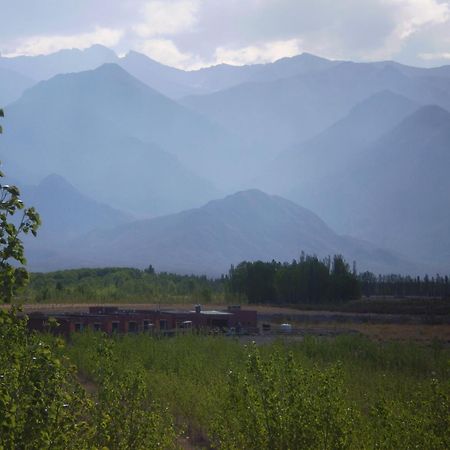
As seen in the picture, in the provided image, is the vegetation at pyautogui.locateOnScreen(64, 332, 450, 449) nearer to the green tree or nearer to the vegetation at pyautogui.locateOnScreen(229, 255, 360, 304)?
the green tree

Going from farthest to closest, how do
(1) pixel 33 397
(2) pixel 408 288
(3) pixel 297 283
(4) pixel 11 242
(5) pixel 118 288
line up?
(2) pixel 408 288 < (5) pixel 118 288 < (3) pixel 297 283 < (1) pixel 33 397 < (4) pixel 11 242

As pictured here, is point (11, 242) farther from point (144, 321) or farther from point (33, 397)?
point (144, 321)

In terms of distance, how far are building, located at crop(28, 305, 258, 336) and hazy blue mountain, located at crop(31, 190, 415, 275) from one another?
114 meters

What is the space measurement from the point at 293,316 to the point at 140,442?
4207cm

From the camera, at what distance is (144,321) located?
34.8 m

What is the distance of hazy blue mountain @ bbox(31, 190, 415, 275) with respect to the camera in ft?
534

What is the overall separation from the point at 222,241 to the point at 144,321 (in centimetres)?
13438

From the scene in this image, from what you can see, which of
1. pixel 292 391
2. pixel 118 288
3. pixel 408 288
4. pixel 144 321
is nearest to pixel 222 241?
pixel 408 288

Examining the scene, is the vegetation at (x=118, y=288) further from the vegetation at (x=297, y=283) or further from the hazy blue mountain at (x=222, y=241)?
the hazy blue mountain at (x=222, y=241)

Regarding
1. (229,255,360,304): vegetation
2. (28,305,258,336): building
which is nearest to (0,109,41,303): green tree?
(28,305,258,336): building

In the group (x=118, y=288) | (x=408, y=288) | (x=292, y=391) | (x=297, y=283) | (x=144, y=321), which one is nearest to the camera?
(x=292, y=391)

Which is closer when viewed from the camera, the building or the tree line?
the building

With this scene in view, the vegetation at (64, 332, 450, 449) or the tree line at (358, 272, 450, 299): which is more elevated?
the tree line at (358, 272, 450, 299)

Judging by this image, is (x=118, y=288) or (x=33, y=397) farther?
(x=118, y=288)
